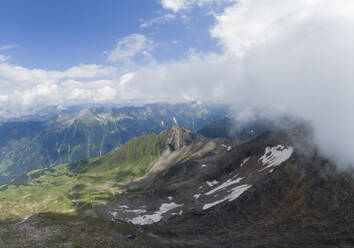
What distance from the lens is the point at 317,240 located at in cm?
7162

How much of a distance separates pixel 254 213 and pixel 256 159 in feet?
214

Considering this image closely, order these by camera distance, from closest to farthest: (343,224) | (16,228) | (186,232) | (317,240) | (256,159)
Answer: (317,240) → (343,224) → (16,228) → (186,232) → (256,159)

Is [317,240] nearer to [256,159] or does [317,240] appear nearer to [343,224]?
[343,224]

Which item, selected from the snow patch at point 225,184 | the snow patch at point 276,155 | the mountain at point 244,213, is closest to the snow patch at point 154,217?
the mountain at point 244,213

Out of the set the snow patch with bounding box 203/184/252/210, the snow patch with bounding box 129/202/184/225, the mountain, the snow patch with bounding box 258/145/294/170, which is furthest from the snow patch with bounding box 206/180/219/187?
the snow patch with bounding box 258/145/294/170

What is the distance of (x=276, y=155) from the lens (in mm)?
→ 147000

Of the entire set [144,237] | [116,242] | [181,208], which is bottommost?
[181,208]

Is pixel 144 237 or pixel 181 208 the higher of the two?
pixel 144 237

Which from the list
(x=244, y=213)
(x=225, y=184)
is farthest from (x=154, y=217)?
(x=225, y=184)

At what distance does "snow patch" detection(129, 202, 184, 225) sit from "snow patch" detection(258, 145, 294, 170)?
6591 cm

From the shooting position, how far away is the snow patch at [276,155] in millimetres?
136625

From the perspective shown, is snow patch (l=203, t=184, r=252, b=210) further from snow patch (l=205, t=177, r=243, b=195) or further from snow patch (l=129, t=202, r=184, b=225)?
snow patch (l=129, t=202, r=184, b=225)

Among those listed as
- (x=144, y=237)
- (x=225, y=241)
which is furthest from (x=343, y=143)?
(x=144, y=237)

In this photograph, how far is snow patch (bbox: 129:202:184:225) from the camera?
394 ft
